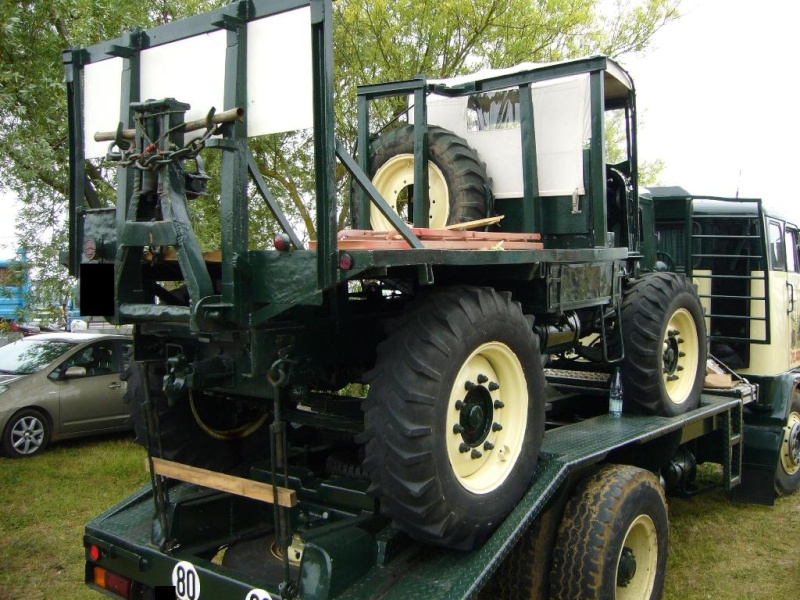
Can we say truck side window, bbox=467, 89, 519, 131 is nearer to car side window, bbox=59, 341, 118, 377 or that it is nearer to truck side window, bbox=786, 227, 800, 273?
truck side window, bbox=786, 227, 800, 273

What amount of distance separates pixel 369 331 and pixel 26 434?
23.5ft

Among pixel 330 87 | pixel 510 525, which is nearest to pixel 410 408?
pixel 510 525

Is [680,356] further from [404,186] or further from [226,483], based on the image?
[226,483]

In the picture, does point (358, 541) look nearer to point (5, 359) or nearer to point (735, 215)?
point (735, 215)

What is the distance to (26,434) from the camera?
9.30 meters

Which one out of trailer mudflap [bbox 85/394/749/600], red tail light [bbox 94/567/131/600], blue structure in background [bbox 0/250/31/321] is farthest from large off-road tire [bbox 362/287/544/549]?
blue structure in background [bbox 0/250/31/321]

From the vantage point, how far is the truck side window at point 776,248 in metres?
7.00

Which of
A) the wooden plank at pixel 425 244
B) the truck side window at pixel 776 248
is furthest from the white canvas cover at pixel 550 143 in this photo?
the truck side window at pixel 776 248

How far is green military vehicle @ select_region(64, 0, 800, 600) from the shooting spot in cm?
305

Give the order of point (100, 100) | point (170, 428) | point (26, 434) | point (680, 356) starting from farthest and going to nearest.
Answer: point (26, 434) → point (680, 356) → point (170, 428) → point (100, 100)

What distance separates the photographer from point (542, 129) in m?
4.84

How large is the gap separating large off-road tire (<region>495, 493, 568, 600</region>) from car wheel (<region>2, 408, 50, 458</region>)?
295 inches

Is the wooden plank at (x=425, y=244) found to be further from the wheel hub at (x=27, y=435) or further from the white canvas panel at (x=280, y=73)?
the wheel hub at (x=27, y=435)

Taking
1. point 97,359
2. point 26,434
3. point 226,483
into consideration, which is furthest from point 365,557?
point 97,359
